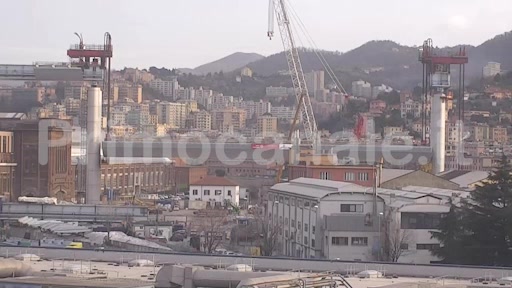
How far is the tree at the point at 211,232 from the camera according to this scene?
1576 cm

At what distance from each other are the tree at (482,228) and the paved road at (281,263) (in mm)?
3349

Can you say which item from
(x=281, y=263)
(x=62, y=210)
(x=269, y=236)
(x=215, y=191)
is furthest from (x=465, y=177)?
(x=281, y=263)

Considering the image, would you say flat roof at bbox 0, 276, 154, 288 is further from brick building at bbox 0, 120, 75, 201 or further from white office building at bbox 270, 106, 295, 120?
white office building at bbox 270, 106, 295, 120

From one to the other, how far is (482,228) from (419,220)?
7.14 feet

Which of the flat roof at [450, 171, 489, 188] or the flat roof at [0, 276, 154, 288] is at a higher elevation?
the flat roof at [0, 276, 154, 288]

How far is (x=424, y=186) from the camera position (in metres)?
19.2

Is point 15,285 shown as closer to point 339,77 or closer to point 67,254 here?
point 67,254

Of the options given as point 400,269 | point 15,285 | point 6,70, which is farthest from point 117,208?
point 15,285

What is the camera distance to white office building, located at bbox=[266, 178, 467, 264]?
14.1 metres

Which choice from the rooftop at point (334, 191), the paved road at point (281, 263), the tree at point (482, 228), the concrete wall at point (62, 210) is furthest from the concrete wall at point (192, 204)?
the paved road at point (281, 263)

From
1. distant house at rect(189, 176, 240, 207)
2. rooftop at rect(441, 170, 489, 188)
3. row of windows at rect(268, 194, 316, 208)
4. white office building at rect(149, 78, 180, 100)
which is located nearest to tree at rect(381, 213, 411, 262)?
row of windows at rect(268, 194, 316, 208)

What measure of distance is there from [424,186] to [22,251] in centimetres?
1127

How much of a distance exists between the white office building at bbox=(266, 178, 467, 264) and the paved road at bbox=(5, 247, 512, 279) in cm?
487

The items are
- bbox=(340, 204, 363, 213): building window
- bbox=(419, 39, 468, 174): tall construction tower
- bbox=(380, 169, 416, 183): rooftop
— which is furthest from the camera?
bbox=(419, 39, 468, 174): tall construction tower
